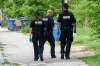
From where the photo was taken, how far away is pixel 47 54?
Result: 18.9 m

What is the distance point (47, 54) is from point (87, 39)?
6.33m

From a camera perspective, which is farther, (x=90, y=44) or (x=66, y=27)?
(x=90, y=44)

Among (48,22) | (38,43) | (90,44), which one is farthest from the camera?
(90,44)

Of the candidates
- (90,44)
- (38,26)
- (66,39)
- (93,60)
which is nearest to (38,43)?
(38,26)

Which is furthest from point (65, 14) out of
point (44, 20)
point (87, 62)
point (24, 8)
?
point (24, 8)

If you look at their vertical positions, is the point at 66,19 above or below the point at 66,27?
above

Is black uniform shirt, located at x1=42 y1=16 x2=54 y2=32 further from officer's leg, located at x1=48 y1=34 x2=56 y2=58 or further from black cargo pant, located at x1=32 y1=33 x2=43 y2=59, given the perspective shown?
black cargo pant, located at x1=32 y1=33 x2=43 y2=59

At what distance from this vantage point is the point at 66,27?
16.7m

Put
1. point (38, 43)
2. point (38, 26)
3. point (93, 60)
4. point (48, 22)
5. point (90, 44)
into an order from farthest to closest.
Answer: point (90, 44) < point (48, 22) < point (38, 43) < point (38, 26) < point (93, 60)

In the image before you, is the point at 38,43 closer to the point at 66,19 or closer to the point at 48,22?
the point at 48,22

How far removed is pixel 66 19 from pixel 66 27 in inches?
11.6

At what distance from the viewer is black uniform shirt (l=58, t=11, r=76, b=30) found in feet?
54.6

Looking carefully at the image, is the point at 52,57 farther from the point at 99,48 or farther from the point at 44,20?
the point at 99,48

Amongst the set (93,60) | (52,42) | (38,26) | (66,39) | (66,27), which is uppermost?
(38,26)
